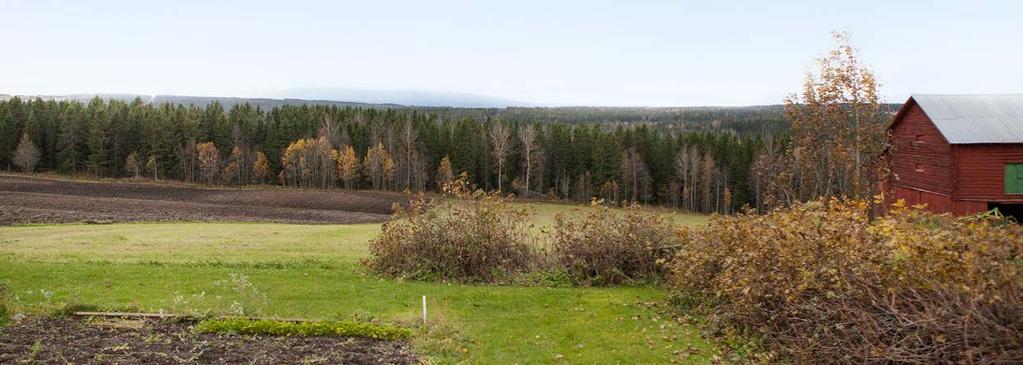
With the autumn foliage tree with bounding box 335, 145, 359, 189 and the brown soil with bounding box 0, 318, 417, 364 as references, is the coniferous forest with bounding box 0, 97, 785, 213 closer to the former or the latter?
the autumn foliage tree with bounding box 335, 145, 359, 189

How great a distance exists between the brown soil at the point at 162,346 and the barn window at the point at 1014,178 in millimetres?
27124

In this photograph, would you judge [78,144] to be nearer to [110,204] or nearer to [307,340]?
Answer: [110,204]

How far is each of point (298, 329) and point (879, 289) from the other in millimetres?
8645

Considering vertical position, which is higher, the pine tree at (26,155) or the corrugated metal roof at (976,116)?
the corrugated metal roof at (976,116)

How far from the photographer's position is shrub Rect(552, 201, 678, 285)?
16953mm

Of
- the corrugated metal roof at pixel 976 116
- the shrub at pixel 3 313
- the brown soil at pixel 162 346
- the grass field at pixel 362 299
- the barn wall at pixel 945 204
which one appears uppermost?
the corrugated metal roof at pixel 976 116

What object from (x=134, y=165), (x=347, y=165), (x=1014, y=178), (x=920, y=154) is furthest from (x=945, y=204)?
(x=134, y=165)

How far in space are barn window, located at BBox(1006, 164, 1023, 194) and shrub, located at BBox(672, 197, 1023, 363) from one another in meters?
20.7

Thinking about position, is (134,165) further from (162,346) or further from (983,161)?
(983,161)

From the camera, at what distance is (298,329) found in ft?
36.4

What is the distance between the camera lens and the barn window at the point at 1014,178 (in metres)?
26.9

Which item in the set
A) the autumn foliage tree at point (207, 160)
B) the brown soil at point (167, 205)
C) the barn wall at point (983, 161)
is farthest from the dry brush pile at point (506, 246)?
the autumn foliage tree at point (207, 160)

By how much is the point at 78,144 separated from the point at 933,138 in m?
93.2

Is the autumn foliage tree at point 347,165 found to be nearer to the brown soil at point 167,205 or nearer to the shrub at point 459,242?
→ the brown soil at point 167,205
